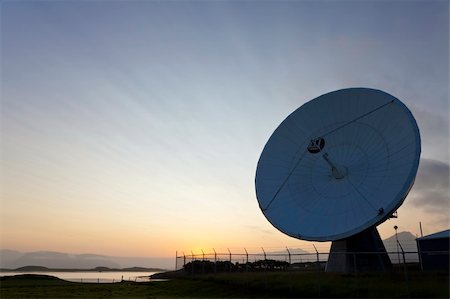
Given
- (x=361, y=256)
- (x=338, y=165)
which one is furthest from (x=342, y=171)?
(x=361, y=256)

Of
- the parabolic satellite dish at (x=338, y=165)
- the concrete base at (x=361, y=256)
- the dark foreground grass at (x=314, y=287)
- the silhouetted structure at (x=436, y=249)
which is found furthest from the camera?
the silhouetted structure at (x=436, y=249)

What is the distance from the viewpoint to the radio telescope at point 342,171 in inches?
1143

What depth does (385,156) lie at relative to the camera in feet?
101

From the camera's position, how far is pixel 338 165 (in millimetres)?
34094

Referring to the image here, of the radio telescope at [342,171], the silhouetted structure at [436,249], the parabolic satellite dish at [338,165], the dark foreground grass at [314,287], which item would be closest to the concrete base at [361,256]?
the radio telescope at [342,171]

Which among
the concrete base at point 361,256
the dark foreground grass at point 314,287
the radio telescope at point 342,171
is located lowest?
the dark foreground grass at point 314,287

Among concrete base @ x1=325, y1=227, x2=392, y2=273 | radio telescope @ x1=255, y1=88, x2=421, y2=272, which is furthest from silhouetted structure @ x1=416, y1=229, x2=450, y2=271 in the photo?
radio telescope @ x1=255, y1=88, x2=421, y2=272

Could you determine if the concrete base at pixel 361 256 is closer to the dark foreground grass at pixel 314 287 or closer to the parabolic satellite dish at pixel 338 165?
the dark foreground grass at pixel 314 287

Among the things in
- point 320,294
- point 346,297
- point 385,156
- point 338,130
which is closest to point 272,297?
point 320,294

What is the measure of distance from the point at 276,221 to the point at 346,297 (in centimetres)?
968

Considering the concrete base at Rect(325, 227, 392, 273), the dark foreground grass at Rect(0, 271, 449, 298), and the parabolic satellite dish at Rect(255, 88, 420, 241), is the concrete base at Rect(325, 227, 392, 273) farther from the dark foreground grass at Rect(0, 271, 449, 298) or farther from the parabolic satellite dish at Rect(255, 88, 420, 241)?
the parabolic satellite dish at Rect(255, 88, 420, 241)

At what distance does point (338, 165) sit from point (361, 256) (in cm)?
738

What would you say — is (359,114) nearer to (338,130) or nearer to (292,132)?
(338,130)

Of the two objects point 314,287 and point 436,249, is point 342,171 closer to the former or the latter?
point 314,287
